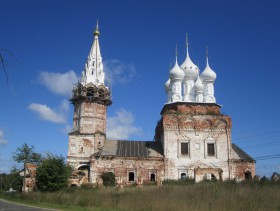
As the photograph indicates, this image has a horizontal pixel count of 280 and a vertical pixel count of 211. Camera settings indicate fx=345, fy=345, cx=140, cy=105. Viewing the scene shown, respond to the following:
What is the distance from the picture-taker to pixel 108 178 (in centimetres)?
3428

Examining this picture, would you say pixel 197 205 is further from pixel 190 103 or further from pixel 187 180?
pixel 190 103

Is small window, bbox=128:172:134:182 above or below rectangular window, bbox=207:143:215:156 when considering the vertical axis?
below

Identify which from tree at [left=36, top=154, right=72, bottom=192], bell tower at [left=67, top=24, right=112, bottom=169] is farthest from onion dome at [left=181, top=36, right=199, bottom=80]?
tree at [left=36, top=154, right=72, bottom=192]

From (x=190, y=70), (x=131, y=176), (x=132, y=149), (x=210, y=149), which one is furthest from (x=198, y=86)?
(x=131, y=176)

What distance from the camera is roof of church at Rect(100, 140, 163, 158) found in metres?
36.3

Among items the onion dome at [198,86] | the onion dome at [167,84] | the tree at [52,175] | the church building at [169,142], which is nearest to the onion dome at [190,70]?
the church building at [169,142]

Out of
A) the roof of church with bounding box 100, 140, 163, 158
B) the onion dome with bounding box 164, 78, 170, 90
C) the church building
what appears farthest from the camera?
the onion dome with bounding box 164, 78, 170, 90

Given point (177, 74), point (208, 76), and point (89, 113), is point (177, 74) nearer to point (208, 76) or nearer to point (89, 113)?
point (208, 76)

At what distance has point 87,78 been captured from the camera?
4141 cm

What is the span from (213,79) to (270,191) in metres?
26.7

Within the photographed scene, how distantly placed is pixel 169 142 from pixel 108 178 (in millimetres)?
7494

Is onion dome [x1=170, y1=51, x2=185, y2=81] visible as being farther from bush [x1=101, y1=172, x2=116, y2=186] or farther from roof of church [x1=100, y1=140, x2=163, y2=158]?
bush [x1=101, y1=172, x2=116, y2=186]

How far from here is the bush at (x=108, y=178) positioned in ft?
112

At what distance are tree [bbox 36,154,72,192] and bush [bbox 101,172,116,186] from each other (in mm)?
6206
